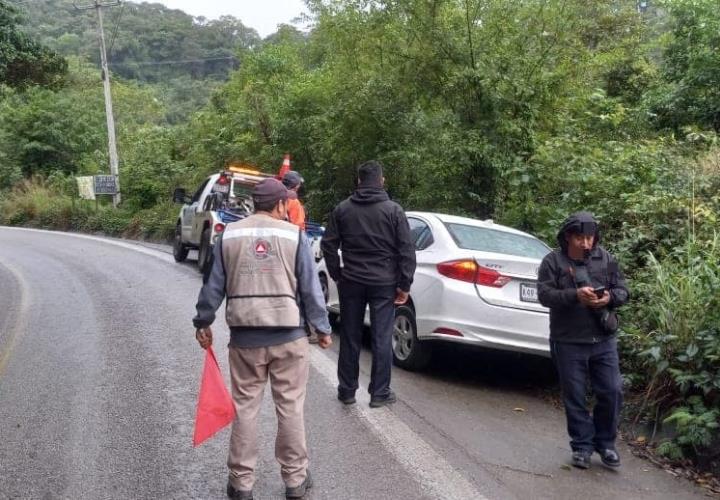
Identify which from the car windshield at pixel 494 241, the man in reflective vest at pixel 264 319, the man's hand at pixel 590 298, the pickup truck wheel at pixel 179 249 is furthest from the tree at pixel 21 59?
the man's hand at pixel 590 298

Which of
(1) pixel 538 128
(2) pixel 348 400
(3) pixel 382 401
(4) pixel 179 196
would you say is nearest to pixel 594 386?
(3) pixel 382 401

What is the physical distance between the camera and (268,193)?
181 inches

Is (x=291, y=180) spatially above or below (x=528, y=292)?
above

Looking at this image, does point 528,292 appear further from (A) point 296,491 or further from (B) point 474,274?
(A) point 296,491

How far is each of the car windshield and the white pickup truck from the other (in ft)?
22.1

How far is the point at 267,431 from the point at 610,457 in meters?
Answer: 2.48

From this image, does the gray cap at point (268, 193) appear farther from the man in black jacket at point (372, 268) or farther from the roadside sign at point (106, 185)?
the roadside sign at point (106, 185)

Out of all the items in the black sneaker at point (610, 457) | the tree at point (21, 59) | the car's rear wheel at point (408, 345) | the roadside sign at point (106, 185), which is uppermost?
the tree at point (21, 59)

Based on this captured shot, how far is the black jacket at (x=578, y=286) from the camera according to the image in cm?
536

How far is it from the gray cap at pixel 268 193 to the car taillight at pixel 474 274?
2.97 metres

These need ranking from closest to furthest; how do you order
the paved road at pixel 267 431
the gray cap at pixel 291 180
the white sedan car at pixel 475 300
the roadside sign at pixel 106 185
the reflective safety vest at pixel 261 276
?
the reflective safety vest at pixel 261 276 < the paved road at pixel 267 431 < the white sedan car at pixel 475 300 < the gray cap at pixel 291 180 < the roadside sign at pixel 106 185

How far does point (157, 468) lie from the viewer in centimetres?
507

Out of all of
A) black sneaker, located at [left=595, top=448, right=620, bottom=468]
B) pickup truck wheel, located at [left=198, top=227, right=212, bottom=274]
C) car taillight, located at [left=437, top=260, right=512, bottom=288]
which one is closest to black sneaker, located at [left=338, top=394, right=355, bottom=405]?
car taillight, located at [left=437, top=260, right=512, bottom=288]

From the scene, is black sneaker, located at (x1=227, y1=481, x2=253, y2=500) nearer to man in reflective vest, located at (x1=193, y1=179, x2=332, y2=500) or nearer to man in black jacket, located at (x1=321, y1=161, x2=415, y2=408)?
man in reflective vest, located at (x1=193, y1=179, x2=332, y2=500)
